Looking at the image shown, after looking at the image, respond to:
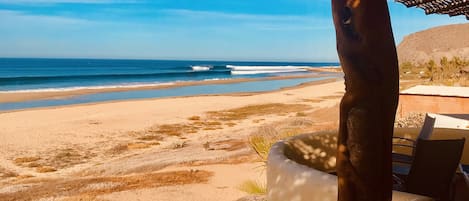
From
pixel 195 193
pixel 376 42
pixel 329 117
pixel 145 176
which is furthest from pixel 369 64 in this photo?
pixel 329 117

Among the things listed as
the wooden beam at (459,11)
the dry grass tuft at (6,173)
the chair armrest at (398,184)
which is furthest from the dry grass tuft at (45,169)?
the wooden beam at (459,11)

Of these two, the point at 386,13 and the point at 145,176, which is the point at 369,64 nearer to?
the point at 386,13

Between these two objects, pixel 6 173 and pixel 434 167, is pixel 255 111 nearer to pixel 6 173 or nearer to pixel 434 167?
pixel 6 173

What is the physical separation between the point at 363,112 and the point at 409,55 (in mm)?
80692

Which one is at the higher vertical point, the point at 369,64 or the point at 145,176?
the point at 369,64

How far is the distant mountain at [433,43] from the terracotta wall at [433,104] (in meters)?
63.4

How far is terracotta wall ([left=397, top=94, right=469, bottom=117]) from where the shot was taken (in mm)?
8609

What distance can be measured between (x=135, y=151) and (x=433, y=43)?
78163 mm

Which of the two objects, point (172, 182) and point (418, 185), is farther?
point (172, 182)

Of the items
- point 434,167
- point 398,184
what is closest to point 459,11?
point 398,184

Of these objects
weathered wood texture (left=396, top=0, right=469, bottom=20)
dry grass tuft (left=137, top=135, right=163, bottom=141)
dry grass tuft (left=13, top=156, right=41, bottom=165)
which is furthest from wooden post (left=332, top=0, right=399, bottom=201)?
dry grass tuft (left=137, top=135, right=163, bottom=141)

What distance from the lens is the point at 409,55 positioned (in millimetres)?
76688

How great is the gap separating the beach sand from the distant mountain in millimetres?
60762

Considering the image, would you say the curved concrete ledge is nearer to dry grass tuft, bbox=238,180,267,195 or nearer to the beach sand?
dry grass tuft, bbox=238,180,267,195
